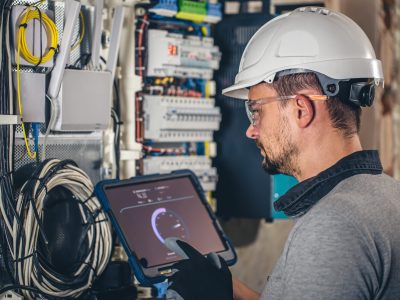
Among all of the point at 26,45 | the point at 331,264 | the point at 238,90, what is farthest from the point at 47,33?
the point at 331,264

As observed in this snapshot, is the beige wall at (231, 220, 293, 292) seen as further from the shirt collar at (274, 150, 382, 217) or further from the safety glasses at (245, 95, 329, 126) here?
the shirt collar at (274, 150, 382, 217)

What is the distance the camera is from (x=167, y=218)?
8.25ft

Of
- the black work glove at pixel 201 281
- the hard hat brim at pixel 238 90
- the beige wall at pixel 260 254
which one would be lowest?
the beige wall at pixel 260 254

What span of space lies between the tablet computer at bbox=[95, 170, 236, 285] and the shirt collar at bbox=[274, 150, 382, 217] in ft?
2.21

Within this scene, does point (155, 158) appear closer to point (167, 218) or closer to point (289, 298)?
point (167, 218)

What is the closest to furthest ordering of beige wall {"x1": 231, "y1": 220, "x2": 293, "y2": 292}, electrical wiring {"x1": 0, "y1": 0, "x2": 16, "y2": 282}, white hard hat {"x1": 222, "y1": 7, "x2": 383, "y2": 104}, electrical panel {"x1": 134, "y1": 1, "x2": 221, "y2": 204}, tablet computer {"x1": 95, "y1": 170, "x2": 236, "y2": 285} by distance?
1. white hard hat {"x1": 222, "y1": 7, "x2": 383, "y2": 104}
2. electrical wiring {"x1": 0, "y1": 0, "x2": 16, "y2": 282}
3. tablet computer {"x1": 95, "y1": 170, "x2": 236, "y2": 285}
4. electrical panel {"x1": 134, "y1": 1, "x2": 221, "y2": 204}
5. beige wall {"x1": 231, "y1": 220, "x2": 293, "y2": 292}

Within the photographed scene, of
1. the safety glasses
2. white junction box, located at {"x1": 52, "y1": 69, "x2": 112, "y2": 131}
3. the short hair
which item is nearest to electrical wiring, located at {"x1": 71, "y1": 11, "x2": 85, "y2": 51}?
white junction box, located at {"x1": 52, "y1": 69, "x2": 112, "y2": 131}

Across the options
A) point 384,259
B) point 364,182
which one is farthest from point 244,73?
point 384,259

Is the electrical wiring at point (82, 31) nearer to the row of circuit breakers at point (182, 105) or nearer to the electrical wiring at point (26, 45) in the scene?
the electrical wiring at point (26, 45)

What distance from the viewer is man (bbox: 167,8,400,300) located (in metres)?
1.56

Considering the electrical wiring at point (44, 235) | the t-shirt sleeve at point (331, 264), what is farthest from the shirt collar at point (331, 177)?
the electrical wiring at point (44, 235)

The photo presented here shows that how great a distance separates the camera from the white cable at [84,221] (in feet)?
7.35

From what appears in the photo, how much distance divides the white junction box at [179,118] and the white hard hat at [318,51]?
3.07 ft

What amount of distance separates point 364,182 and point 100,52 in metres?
1.31
